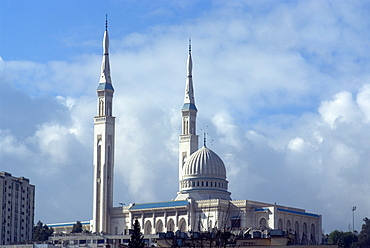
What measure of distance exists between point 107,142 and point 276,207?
25979 millimetres

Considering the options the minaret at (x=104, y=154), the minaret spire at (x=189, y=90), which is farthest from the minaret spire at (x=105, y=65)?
the minaret spire at (x=189, y=90)

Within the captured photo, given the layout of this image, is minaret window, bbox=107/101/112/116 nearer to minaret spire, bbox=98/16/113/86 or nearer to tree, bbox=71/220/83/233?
minaret spire, bbox=98/16/113/86

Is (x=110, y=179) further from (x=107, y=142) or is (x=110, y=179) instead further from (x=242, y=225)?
(x=242, y=225)

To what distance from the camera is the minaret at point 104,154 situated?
140m

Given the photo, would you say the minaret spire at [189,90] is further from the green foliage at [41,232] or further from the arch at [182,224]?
the green foliage at [41,232]

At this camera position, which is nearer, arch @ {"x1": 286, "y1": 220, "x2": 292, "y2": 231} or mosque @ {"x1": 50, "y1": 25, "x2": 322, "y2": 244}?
mosque @ {"x1": 50, "y1": 25, "x2": 322, "y2": 244}

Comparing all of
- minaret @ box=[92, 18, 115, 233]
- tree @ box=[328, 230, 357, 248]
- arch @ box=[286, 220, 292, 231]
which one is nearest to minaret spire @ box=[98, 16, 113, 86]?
minaret @ box=[92, 18, 115, 233]

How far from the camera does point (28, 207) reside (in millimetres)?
132375

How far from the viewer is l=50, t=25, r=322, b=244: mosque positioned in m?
136

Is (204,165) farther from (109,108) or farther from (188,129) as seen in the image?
(109,108)

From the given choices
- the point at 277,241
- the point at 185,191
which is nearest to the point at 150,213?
the point at 185,191

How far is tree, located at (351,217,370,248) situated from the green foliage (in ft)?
148

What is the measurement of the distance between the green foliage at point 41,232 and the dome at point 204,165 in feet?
71.4

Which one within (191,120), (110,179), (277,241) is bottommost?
(277,241)
